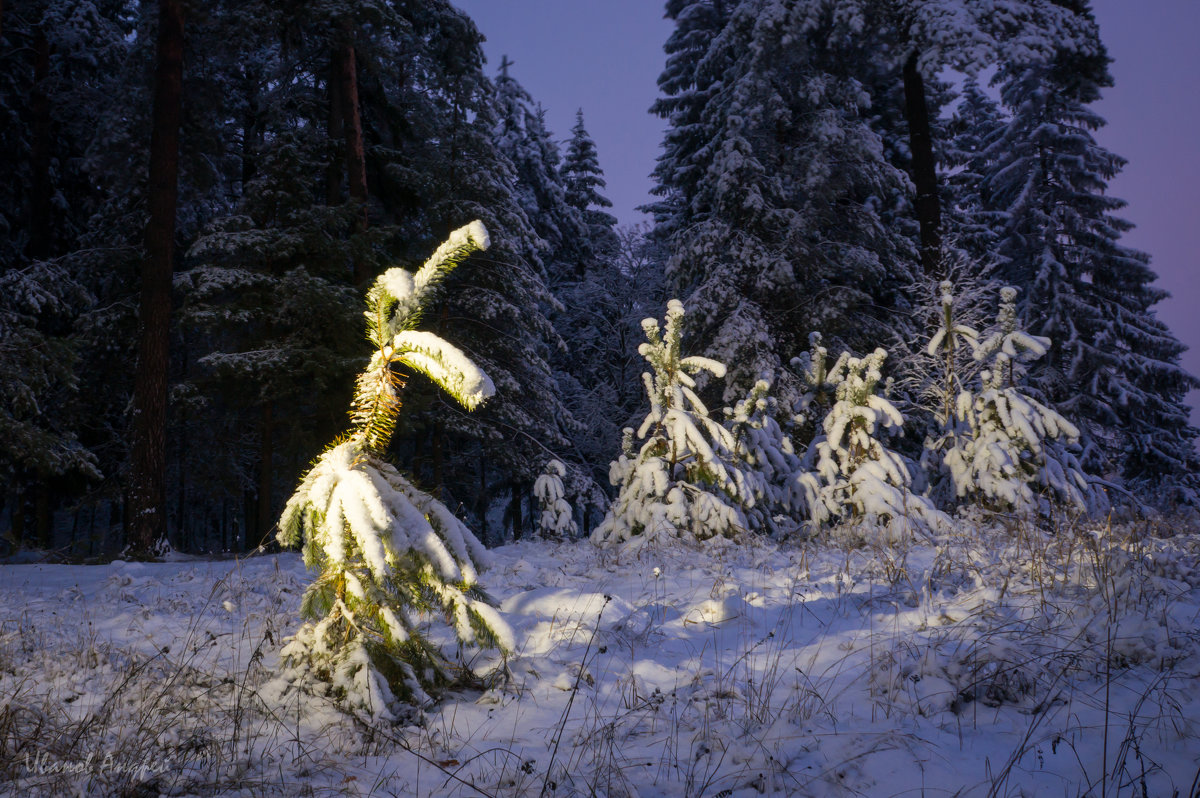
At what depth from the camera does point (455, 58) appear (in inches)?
606

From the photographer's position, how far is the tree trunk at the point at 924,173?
13492mm

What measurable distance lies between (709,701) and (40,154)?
→ 20.3m

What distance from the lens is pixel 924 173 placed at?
13820 millimetres

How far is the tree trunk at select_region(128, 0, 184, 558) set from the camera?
9.73 meters

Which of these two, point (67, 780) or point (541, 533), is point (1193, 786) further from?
point (541, 533)

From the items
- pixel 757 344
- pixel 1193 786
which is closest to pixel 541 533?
pixel 757 344

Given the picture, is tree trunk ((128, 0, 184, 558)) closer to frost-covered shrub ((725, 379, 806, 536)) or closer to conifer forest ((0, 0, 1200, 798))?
conifer forest ((0, 0, 1200, 798))

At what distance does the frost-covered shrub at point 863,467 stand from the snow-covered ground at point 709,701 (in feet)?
10.2

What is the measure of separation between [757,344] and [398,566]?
500 inches

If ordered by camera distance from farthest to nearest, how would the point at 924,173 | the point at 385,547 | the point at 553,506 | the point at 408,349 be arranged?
the point at 924,173, the point at 553,506, the point at 408,349, the point at 385,547

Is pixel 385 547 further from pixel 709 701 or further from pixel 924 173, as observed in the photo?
pixel 924 173

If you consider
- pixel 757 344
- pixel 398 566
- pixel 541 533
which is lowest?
pixel 541 533

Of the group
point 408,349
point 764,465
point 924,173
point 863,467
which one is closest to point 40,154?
point 764,465

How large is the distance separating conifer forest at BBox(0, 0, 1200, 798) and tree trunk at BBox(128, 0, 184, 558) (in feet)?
0.18
